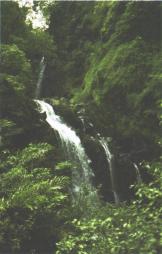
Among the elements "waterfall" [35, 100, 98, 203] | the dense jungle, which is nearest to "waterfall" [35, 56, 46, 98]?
the dense jungle

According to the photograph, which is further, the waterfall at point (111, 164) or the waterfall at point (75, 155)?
the waterfall at point (111, 164)

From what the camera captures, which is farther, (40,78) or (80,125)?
(40,78)

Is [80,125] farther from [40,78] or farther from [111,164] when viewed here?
[40,78]

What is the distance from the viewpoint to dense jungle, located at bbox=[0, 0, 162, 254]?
850 cm

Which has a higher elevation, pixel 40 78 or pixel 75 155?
pixel 40 78

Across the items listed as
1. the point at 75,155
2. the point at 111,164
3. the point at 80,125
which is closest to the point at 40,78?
the point at 80,125

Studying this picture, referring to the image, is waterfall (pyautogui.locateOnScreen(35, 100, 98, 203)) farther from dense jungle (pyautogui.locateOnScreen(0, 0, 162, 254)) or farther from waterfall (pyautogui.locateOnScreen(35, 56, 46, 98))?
waterfall (pyautogui.locateOnScreen(35, 56, 46, 98))

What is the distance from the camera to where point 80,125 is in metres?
15.8

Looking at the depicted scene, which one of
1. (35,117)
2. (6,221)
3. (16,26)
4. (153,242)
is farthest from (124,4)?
(153,242)

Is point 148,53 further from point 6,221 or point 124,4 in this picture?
point 6,221

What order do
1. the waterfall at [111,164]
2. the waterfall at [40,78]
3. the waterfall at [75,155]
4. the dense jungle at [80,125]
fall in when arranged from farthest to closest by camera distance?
the waterfall at [40,78]
the waterfall at [111,164]
the waterfall at [75,155]
the dense jungle at [80,125]

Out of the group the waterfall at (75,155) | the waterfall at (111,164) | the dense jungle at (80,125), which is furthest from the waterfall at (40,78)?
the waterfall at (111,164)

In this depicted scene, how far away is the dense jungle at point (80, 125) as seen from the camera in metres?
8.50

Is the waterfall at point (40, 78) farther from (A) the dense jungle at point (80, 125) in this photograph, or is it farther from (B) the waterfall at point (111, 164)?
(B) the waterfall at point (111, 164)
